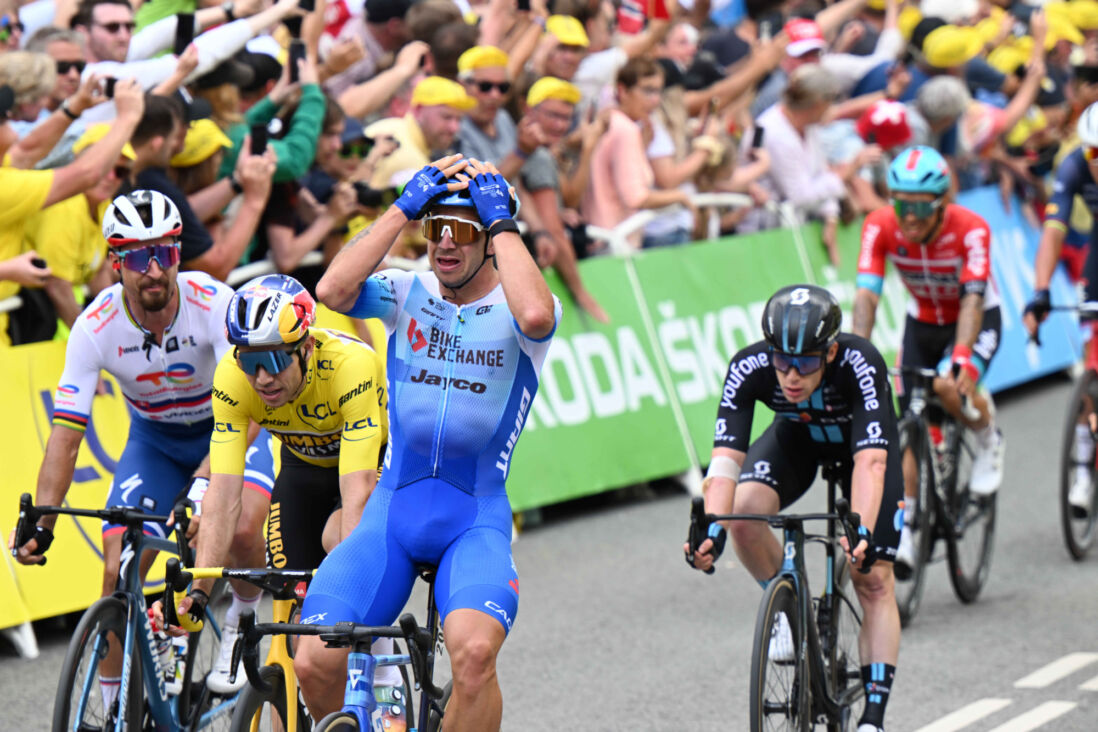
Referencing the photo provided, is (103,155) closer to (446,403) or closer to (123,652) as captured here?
(123,652)

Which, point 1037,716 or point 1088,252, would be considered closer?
point 1037,716

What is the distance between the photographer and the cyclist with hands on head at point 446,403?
5012 millimetres

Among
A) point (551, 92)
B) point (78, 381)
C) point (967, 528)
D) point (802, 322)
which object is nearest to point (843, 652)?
point (802, 322)

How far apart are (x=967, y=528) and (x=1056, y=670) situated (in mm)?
1605

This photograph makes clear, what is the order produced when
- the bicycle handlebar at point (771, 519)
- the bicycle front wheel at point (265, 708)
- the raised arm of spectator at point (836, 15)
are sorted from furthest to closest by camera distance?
the raised arm of spectator at point (836, 15) → the bicycle handlebar at point (771, 519) → the bicycle front wheel at point (265, 708)

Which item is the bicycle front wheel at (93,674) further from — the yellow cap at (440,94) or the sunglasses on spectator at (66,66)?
the yellow cap at (440,94)

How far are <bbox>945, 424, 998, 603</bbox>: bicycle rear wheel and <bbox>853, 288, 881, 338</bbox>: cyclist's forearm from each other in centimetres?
85

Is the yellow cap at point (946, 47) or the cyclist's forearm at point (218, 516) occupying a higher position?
the cyclist's forearm at point (218, 516)

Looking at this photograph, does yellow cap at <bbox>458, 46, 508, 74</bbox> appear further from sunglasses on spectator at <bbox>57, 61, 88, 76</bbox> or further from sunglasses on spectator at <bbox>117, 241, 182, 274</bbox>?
sunglasses on spectator at <bbox>117, 241, 182, 274</bbox>

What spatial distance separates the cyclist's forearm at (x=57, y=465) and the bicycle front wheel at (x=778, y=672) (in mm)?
2683

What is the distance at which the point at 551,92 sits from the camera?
10.5 meters

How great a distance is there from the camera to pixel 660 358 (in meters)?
11.7

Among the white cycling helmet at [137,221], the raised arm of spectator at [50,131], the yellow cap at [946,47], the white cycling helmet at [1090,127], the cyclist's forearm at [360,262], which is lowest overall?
the yellow cap at [946,47]

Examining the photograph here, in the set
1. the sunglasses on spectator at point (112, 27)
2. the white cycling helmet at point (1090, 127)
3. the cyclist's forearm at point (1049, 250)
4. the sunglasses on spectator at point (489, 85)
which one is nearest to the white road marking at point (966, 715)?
the cyclist's forearm at point (1049, 250)
